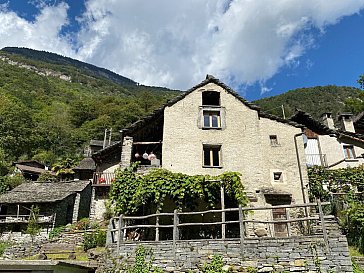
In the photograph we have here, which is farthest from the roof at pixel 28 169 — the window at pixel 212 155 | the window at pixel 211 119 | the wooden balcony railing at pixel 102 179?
the window at pixel 212 155

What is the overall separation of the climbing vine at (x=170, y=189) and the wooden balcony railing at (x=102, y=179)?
7.93 m

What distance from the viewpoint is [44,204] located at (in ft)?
79.2

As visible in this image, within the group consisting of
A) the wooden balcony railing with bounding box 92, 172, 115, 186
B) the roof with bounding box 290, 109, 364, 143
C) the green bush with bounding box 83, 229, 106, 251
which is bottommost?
the green bush with bounding box 83, 229, 106, 251

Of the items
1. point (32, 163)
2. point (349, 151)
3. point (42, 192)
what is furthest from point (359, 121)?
point (32, 163)

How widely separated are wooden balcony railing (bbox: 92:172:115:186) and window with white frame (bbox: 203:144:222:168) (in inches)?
356

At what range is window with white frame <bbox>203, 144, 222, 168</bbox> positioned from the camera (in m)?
17.5

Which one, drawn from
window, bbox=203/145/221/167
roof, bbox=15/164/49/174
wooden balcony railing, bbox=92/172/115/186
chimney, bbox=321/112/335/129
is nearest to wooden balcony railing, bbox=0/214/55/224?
wooden balcony railing, bbox=92/172/115/186

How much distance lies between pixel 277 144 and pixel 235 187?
4.62 m

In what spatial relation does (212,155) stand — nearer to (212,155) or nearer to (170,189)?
(212,155)

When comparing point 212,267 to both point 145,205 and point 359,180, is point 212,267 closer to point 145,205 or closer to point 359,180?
point 145,205

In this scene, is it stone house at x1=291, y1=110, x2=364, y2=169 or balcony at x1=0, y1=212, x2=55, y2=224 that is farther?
balcony at x1=0, y1=212, x2=55, y2=224

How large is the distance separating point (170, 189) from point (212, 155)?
3.98m

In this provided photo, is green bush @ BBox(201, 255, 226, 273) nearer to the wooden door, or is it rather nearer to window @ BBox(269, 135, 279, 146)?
the wooden door

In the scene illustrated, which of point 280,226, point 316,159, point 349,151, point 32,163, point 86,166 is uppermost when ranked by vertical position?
point 32,163
